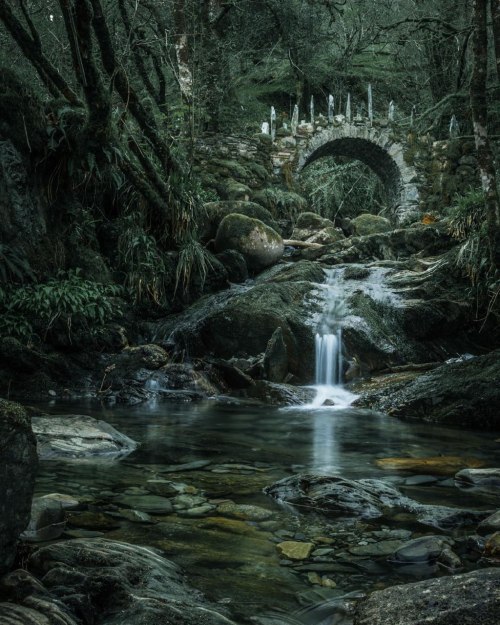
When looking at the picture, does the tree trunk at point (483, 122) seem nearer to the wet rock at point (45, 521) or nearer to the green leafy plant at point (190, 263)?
the green leafy plant at point (190, 263)

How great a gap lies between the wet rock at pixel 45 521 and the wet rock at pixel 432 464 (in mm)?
2225

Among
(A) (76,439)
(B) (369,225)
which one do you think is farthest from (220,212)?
(A) (76,439)

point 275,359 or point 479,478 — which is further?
point 275,359

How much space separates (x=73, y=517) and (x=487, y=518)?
1.82 m

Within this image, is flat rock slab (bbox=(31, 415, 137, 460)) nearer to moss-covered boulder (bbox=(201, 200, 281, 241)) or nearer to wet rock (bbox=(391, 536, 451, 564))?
wet rock (bbox=(391, 536, 451, 564))

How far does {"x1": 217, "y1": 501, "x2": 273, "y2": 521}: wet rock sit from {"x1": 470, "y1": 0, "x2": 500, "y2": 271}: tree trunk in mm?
4996

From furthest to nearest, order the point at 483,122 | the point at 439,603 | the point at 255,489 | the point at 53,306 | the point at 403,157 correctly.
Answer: the point at 403,157 < the point at 53,306 < the point at 483,122 < the point at 255,489 < the point at 439,603

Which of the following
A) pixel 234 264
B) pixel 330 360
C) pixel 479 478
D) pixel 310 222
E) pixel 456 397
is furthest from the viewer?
pixel 310 222

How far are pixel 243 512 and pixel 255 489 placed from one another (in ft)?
1.46

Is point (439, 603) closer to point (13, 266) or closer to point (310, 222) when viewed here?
point (13, 266)

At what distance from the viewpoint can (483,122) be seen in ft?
21.9

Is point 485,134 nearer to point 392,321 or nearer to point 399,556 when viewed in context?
point 392,321

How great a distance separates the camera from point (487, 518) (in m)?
2.50

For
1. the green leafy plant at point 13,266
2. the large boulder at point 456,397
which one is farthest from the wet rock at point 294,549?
the green leafy plant at point 13,266
